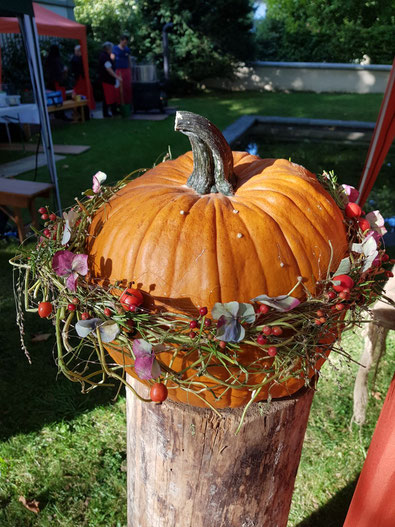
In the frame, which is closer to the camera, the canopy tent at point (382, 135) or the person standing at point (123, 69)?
the canopy tent at point (382, 135)

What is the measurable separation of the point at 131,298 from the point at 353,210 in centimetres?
93

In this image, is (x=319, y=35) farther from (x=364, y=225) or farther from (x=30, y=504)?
(x=30, y=504)

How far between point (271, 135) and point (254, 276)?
11366 mm

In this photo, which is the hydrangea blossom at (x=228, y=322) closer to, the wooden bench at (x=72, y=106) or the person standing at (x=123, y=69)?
the wooden bench at (x=72, y=106)

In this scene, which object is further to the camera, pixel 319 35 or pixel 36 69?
pixel 319 35

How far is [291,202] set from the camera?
4.93ft

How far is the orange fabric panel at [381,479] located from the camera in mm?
1783

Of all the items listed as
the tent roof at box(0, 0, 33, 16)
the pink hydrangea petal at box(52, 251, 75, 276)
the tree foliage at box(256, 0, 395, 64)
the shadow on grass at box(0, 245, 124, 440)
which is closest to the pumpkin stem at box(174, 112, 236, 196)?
the pink hydrangea petal at box(52, 251, 75, 276)

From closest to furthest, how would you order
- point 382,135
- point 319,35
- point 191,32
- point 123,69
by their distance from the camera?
point 382,135 < point 123,69 < point 191,32 < point 319,35

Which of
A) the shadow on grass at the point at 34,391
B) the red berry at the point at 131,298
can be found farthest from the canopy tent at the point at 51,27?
the red berry at the point at 131,298

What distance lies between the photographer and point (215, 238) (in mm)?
1387

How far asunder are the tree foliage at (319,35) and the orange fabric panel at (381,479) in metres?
13.4

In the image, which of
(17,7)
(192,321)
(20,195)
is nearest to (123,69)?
(17,7)

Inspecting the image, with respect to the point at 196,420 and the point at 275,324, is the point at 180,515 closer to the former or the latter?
the point at 196,420
